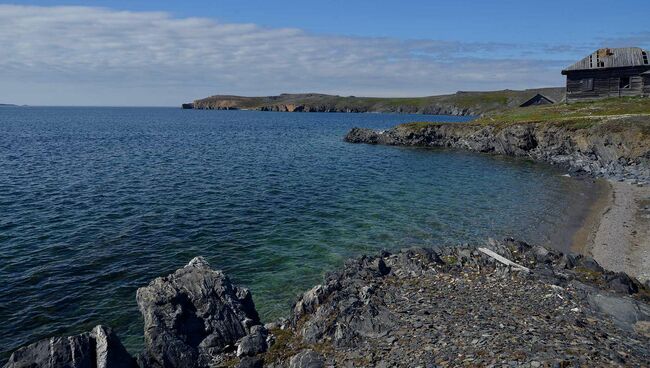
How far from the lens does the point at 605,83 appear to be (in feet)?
305

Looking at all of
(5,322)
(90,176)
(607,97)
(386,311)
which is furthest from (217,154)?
(607,97)

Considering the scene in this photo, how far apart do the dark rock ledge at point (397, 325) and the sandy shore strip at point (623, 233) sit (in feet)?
20.6

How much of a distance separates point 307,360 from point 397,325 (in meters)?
3.99

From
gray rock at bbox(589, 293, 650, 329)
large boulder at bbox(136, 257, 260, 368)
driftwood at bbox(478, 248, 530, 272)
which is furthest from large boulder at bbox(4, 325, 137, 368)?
driftwood at bbox(478, 248, 530, 272)

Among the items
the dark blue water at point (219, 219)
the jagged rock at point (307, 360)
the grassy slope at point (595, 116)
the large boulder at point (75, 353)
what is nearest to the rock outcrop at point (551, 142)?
the grassy slope at point (595, 116)

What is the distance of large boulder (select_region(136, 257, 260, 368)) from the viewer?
57.1 feet

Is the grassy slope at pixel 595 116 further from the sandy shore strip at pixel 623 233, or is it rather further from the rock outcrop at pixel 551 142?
the sandy shore strip at pixel 623 233

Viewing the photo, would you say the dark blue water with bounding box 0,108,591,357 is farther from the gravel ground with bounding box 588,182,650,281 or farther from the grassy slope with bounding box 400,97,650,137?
the grassy slope with bounding box 400,97,650,137

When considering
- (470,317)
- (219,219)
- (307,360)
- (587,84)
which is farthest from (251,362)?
(587,84)

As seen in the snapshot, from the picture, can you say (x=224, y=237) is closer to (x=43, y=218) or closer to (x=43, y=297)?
(x=43, y=297)

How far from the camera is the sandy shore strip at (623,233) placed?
28.6m

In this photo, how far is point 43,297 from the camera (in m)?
23.9

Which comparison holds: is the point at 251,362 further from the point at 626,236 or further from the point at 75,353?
the point at 626,236

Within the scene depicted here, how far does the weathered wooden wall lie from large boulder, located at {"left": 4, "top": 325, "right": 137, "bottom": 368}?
338ft
